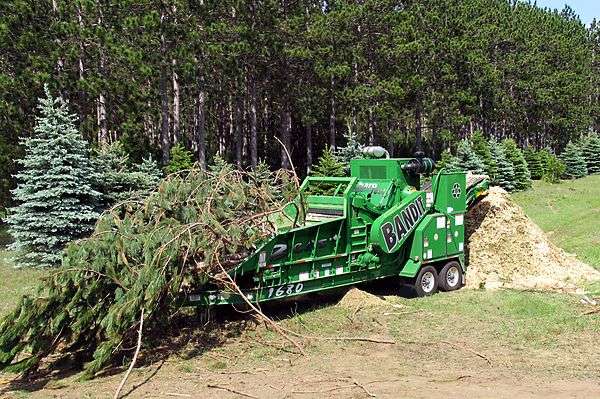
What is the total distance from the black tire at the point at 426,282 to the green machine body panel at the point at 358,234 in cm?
17

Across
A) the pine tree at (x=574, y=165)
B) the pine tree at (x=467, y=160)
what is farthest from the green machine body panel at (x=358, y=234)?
the pine tree at (x=574, y=165)

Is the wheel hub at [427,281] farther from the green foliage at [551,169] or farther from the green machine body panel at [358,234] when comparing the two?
the green foliage at [551,169]

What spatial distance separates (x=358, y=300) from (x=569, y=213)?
15935 millimetres

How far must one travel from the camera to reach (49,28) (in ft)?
70.2

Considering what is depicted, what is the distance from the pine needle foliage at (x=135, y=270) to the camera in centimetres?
764

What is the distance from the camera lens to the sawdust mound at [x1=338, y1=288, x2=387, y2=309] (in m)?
10.6

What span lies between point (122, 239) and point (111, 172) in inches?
339

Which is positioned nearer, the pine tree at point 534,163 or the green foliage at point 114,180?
the green foliage at point 114,180

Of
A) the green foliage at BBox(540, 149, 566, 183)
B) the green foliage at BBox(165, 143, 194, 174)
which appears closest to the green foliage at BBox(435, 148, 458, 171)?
the green foliage at BBox(540, 149, 566, 183)

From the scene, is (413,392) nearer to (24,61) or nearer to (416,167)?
(416,167)

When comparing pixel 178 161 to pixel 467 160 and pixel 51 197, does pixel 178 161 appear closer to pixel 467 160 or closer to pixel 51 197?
pixel 51 197

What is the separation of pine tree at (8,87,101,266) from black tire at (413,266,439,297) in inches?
311

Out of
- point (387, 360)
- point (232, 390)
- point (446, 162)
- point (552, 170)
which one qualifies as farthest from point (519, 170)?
point (232, 390)

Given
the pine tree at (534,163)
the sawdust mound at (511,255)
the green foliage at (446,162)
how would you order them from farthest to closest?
the pine tree at (534,163), the green foliage at (446,162), the sawdust mound at (511,255)
